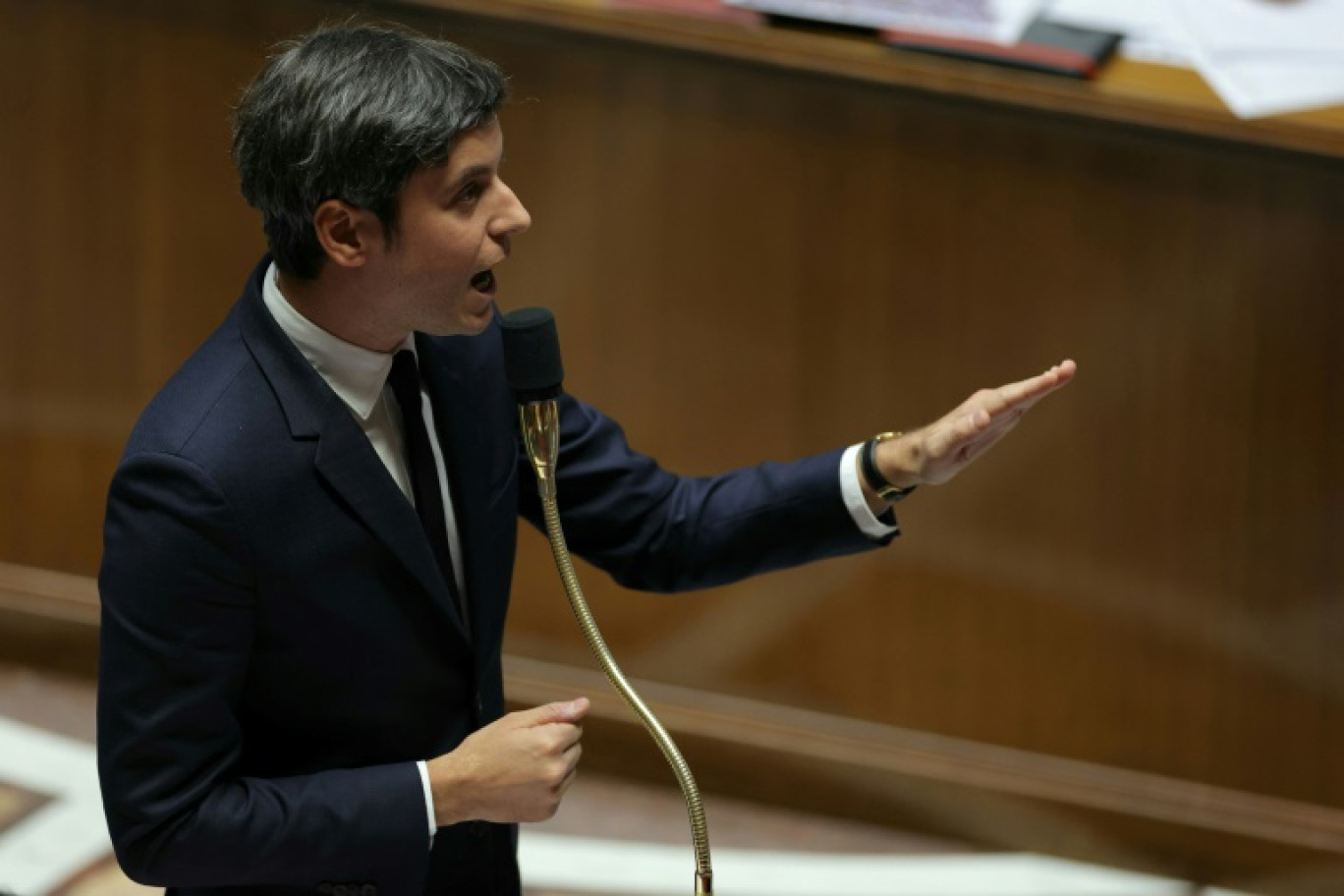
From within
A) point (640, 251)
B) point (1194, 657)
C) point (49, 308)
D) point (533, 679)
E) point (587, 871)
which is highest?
point (640, 251)

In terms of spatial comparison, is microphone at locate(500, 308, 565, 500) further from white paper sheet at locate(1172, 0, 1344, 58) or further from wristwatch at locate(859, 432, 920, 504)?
white paper sheet at locate(1172, 0, 1344, 58)

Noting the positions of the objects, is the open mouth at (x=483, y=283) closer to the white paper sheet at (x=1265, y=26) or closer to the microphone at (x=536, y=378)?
the microphone at (x=536, y=378)

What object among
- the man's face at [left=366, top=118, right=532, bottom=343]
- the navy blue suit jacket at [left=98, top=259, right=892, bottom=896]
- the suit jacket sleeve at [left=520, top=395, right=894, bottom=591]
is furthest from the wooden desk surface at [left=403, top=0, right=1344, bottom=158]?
the man's face at [left=366, top=118, right=532, bottom=343]

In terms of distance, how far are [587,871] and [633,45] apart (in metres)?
1.20

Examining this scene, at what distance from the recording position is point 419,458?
66.4 inches

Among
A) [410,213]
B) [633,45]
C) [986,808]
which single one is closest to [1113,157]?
[633,45]

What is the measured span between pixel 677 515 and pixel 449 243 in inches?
18.1

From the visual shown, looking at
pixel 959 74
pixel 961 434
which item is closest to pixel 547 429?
pixel 961 434

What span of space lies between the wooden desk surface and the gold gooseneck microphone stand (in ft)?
4.22

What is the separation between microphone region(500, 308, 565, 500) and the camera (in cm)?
155

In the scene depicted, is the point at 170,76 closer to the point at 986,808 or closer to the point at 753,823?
the point at 753,823

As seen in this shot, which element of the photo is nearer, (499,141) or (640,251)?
(499,141)

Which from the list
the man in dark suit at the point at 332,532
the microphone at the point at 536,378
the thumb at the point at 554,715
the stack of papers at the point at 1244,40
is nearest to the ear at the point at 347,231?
the man in dark suit at the point at 332,532

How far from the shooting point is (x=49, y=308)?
10.4 feet
